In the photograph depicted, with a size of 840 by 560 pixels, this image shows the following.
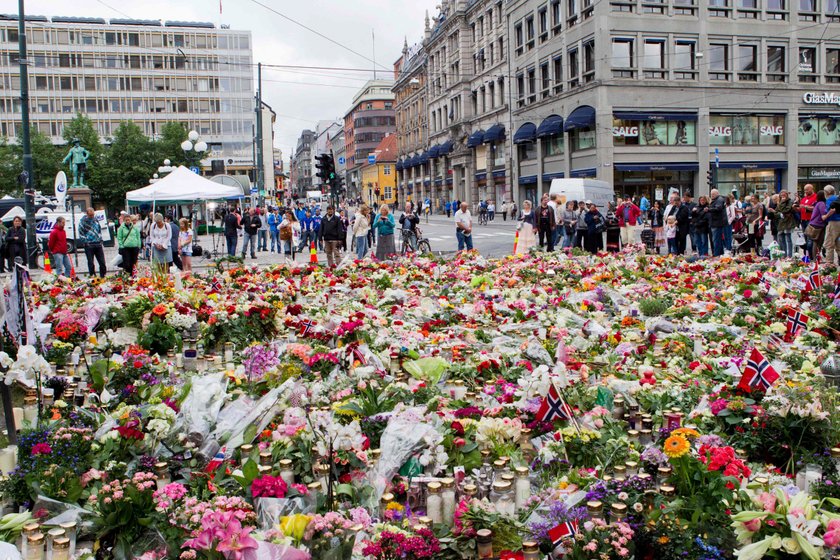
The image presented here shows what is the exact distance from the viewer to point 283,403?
5441 millimetres

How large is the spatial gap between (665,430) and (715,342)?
126 inches

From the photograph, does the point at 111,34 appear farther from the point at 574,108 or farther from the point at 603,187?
the point at 603,187

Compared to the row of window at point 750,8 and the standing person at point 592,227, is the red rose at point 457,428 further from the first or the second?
the row of window at point 750,8

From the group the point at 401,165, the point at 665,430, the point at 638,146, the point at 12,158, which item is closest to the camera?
the point at 665,430

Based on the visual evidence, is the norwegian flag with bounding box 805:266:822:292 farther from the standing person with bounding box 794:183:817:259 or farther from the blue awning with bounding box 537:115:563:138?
the blue awning with bounding box 537:115:563:138

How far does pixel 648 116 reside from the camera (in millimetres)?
42938

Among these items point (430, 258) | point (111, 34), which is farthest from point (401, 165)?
point (430, 258)

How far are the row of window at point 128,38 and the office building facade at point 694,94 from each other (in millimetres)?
62721

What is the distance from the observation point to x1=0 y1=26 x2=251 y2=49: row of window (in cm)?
9050

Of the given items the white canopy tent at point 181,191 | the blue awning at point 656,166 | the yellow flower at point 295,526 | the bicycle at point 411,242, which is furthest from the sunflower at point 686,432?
the blue awning at point 656,166

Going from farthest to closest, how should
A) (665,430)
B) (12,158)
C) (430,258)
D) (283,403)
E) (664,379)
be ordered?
(12,158), (430,258), (664,379), (283,403), (665,430)

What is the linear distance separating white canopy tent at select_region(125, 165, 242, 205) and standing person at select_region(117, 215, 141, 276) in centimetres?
215

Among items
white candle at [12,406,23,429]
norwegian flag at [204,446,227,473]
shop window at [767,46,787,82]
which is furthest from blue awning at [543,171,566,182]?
norwegian flag at [204,446,227,473]

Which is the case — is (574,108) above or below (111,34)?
below
